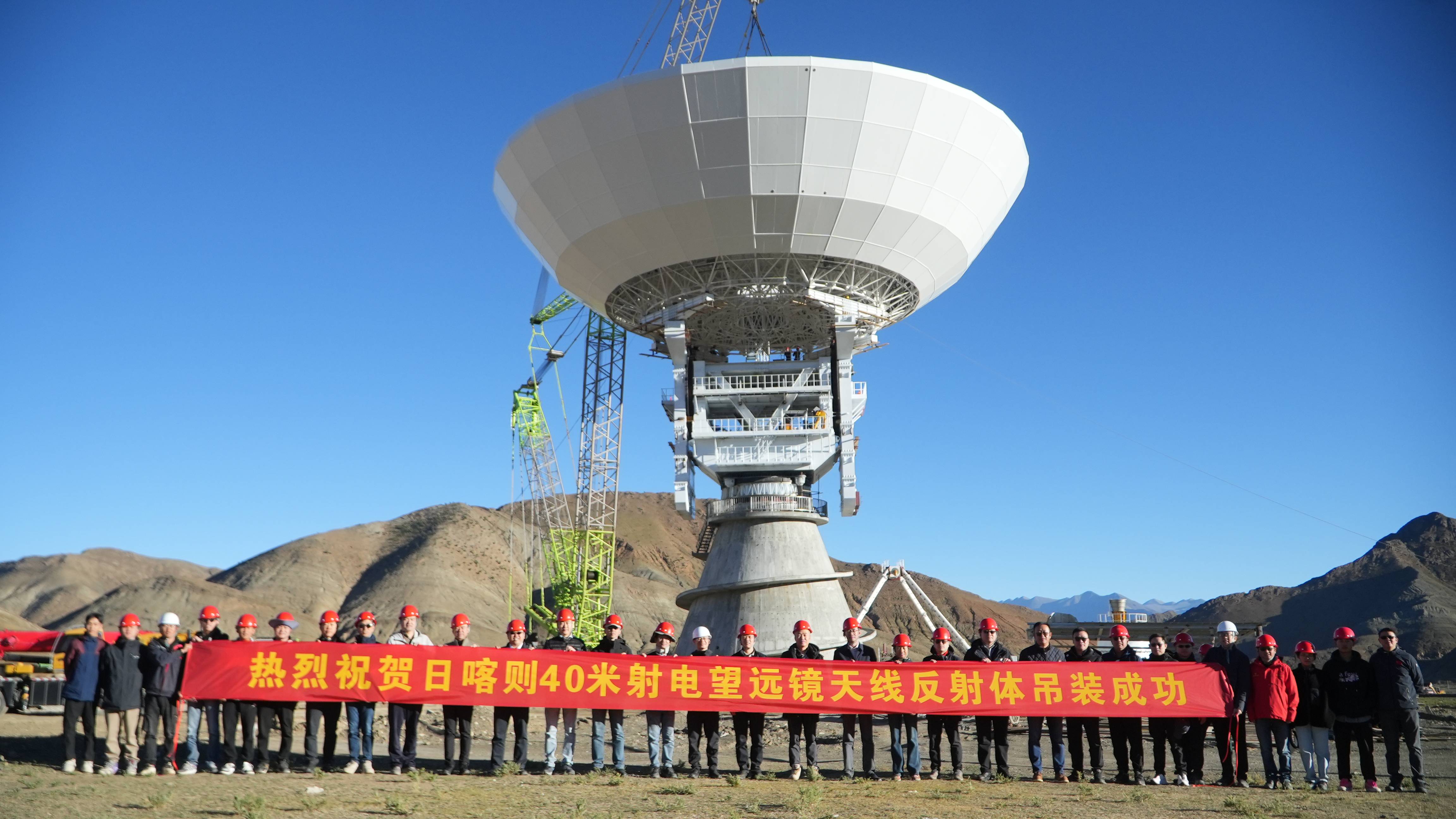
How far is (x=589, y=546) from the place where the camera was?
71625mm

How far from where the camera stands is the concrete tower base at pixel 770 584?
34594 millimetres

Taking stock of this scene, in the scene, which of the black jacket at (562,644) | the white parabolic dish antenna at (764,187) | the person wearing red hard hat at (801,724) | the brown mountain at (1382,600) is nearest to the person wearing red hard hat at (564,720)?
the black jacket at (562,644)

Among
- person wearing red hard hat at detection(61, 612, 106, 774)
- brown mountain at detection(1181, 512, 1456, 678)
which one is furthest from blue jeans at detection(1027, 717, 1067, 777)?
brown mountain at detection(1181, 512, 1456, 678)

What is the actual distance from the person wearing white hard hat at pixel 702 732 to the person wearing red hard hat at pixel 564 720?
1.55 metres

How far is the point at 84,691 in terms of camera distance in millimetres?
13438

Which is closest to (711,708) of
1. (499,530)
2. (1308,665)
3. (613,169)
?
(1308,665)

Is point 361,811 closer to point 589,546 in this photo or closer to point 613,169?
point 613,169

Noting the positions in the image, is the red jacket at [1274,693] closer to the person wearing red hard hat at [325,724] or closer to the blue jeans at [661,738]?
the blue jeans at [661,738]

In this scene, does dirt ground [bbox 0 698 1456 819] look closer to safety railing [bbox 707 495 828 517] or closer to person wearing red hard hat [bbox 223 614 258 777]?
person wearing red hard hat [bbox 223 614 258 777]

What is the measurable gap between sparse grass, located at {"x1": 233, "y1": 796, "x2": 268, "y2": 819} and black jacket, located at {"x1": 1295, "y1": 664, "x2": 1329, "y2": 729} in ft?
40.9

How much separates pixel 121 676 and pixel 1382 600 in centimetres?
11675

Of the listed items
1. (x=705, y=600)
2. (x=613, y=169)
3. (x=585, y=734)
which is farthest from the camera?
(x=705, y=600)

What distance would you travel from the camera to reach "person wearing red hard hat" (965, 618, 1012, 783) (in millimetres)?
14539

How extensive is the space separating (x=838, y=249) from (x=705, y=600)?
12.6 m
